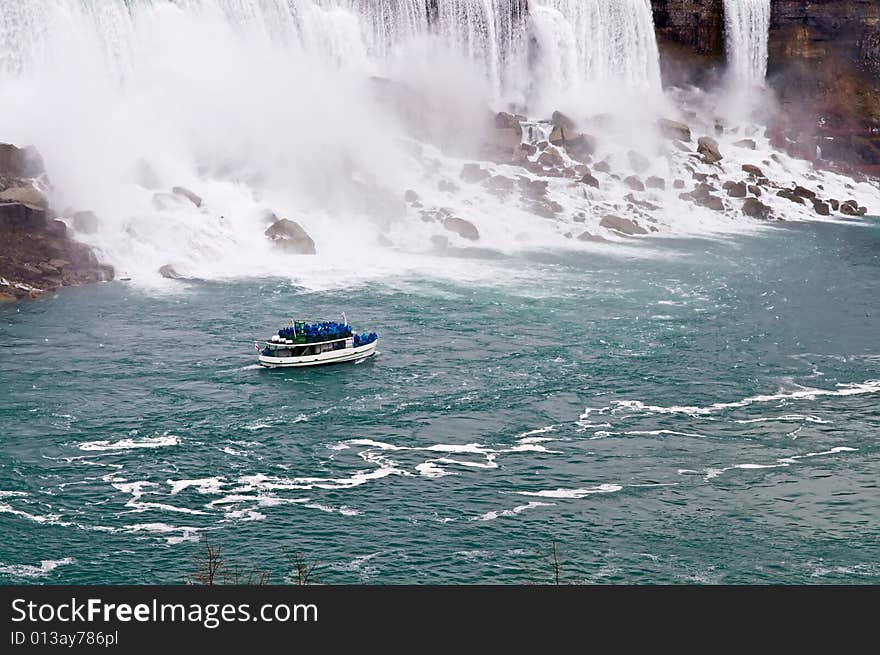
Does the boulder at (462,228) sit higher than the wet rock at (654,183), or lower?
lower

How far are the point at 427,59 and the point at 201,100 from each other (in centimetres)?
3593

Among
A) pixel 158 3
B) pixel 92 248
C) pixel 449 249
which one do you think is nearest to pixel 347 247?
pixel 449 249

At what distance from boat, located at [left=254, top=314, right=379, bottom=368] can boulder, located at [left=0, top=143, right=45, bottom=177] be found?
34.1 m

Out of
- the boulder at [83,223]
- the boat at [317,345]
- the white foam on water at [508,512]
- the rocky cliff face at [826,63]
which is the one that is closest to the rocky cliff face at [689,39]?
the rocky cliff face at [826,63]

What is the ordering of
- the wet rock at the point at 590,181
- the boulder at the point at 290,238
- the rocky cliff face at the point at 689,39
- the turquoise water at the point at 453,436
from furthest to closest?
the rocky cliff face at the point at 689,39, the wet rock at the point at 590,181, the boulder at the point at 290,238, the turquoise water at the point at 453,436

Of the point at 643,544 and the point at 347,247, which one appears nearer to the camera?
the point at 643,544

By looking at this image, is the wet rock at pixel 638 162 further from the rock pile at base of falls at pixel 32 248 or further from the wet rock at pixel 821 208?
the rock pile at base of falls at pixel 32 248

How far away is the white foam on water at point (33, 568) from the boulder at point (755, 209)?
10902 centimetres

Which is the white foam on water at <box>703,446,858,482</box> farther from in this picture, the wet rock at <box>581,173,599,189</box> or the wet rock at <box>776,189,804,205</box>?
the wet rock at <box>776,189,804,205</box>

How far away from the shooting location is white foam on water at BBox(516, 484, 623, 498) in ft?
189

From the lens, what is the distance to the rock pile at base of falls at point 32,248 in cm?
9350

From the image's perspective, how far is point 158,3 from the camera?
124312 millimetres

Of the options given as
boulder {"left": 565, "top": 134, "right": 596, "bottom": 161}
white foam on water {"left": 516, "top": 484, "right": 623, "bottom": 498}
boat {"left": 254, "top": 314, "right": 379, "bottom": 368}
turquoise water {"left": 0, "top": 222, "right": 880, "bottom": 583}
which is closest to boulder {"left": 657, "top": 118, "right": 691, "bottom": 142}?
boulder {"left": 565, "top": 134, "right": 596, "bottom": 161}
